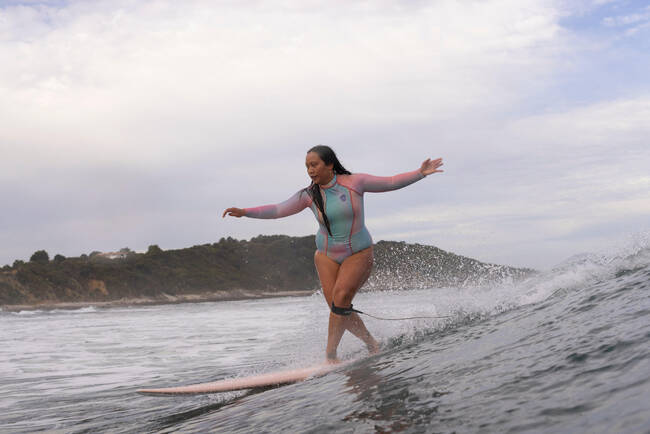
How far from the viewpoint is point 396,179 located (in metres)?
5.34

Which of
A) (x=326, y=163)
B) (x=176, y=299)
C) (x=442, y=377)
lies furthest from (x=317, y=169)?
(x=176, y=299)

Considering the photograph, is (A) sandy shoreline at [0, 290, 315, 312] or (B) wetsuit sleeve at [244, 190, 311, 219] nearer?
(B) wetsuit sleeve at [244, 190, 311, 219]

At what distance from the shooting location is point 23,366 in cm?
794

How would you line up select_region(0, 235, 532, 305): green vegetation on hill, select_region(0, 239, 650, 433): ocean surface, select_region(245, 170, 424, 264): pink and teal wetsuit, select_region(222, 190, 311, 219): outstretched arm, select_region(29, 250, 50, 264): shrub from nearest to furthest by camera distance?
select_region(0, 239, 650, 433): ocean surface
select_region(245, 170, 424, 264): pink and teal wetsuit
select_region(222, 190, 311, 219): outstretched arm
select_region(0, 235, 532, 305): green vegetation on hill
select_region(29, 250, 50, 264): shrub

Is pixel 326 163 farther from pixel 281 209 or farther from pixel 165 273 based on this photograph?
pixel 165 273

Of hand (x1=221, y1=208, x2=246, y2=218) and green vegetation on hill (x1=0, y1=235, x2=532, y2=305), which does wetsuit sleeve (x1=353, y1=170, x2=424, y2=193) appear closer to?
hand (x1=221, y1=208, x2=246, y2=218)

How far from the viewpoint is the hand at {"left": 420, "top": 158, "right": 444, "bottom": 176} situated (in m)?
5.16

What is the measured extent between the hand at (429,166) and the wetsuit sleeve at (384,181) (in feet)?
0.17

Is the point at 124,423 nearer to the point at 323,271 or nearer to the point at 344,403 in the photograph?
the point at 344,403

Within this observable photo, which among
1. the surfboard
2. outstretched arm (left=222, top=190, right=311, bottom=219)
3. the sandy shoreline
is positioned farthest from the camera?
the sandy shoreline

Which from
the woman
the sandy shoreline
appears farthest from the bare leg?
the sandy shoreline

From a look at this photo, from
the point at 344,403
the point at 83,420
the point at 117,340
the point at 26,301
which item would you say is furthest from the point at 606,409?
the point at 26,301

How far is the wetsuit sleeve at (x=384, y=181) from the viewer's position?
17.2ft

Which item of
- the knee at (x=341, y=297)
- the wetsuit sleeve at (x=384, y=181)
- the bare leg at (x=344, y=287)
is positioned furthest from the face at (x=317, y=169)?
the knee at (x=341, y=297)
